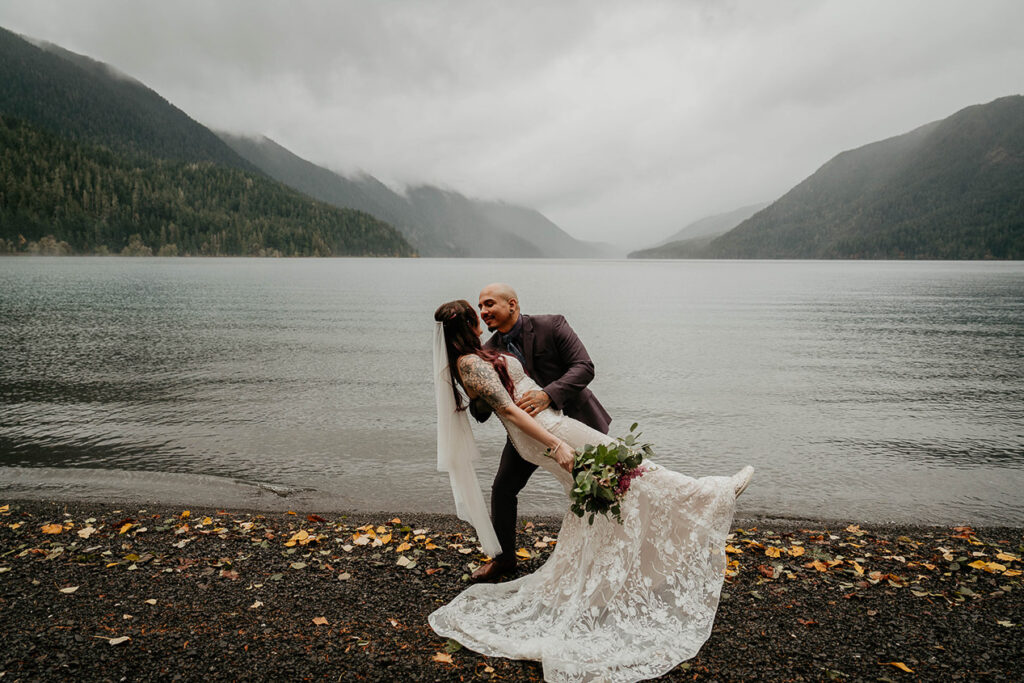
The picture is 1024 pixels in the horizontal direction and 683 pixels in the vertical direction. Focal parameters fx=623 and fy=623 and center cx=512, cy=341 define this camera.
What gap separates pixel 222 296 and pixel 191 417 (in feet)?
185

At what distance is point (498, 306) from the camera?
17.0 feet

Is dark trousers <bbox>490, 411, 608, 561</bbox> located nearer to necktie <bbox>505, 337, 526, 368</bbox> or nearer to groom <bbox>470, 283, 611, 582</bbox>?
groom <bbox>470, 283, 611, 582</bbox>

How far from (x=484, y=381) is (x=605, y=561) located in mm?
1810

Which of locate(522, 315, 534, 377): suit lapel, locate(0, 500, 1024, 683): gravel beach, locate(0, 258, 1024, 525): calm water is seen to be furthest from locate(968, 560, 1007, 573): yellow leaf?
locate(522, 315, 534, 377): suit lapel

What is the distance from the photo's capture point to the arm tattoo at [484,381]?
498 centimetres

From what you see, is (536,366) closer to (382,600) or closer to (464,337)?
(464,337)

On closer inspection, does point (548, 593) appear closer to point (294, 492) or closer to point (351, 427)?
point (294, 492)

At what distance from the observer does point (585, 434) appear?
5.27 metres

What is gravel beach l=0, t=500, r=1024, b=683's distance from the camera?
191 inches

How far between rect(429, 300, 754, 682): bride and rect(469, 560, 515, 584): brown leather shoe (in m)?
0.88

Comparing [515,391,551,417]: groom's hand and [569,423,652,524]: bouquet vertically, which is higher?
[515,391,551,417]: groom's hand

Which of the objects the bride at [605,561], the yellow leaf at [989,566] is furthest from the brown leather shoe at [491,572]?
the yellow leaf at [989,566]

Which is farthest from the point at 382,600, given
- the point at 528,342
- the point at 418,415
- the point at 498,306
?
the point at 418,415

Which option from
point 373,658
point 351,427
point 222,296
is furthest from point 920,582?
point 222,296
